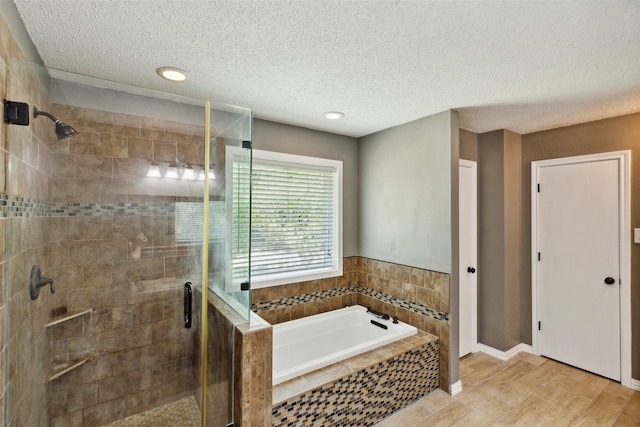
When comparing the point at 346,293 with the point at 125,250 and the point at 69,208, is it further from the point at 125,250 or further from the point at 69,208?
the point at 69,208

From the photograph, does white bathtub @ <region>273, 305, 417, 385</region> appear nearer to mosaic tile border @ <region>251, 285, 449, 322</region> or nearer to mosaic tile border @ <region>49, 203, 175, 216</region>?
mosaic tile border @ <region>251, 285, 449, 322</region>

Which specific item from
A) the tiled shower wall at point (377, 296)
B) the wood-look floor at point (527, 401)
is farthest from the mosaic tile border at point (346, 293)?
the wood-look floor at point (527, 401)

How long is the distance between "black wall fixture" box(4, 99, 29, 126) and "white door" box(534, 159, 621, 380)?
4285 mm

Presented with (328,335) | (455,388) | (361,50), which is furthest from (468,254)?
(361,50)

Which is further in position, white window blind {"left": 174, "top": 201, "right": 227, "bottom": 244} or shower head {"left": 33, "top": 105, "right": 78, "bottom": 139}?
white window blind {"left": 174, "top": 201, "right": 227, "bottom": 244}

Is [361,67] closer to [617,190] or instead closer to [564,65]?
[564,65]

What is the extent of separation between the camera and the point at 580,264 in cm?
302

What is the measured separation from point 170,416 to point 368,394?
58.8 inches

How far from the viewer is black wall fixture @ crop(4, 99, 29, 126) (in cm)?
122

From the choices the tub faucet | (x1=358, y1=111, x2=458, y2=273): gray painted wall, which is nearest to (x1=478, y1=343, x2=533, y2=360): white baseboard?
the tub faucet

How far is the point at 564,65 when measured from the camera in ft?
6.01

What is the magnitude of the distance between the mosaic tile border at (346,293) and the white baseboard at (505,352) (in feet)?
3.93

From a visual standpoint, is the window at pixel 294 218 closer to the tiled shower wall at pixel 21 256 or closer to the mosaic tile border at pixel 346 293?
the mosaic tile border at pixel 346 293

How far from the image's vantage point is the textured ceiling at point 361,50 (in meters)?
1.35
